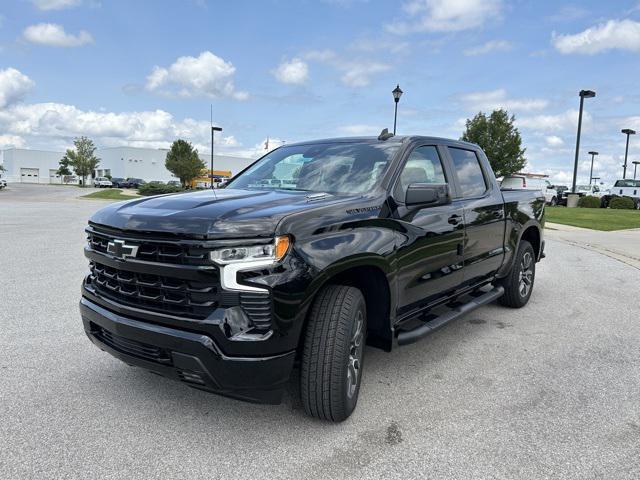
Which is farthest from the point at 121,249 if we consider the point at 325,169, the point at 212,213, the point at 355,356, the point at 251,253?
the point at 325,169

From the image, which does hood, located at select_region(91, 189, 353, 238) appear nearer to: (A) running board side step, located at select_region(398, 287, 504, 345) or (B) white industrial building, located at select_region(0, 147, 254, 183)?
(A) running board side step, located at select_region(398, 287, 504, 345)

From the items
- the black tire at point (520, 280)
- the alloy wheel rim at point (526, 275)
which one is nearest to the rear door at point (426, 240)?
the black tire at point (520, 280)

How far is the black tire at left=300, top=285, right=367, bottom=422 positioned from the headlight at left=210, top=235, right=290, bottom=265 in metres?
0.44

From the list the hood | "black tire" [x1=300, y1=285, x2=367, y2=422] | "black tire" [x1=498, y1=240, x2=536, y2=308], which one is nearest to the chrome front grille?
the hood

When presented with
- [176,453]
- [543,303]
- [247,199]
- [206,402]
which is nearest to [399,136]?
[247,199]

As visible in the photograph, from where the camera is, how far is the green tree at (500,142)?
37.1 meters

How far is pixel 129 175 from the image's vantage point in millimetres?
→ 93500

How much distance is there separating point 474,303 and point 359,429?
1.99 meters

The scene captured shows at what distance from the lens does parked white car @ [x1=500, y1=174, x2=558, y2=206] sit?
26339mm

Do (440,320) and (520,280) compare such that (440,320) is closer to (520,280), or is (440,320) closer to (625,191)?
(520,280)

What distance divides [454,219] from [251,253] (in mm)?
2129

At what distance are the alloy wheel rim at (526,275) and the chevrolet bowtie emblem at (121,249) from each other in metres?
4.49

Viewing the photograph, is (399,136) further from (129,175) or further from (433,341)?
(129,175)

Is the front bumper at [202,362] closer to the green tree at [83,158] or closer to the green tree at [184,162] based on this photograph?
the green tree at [184,162]
